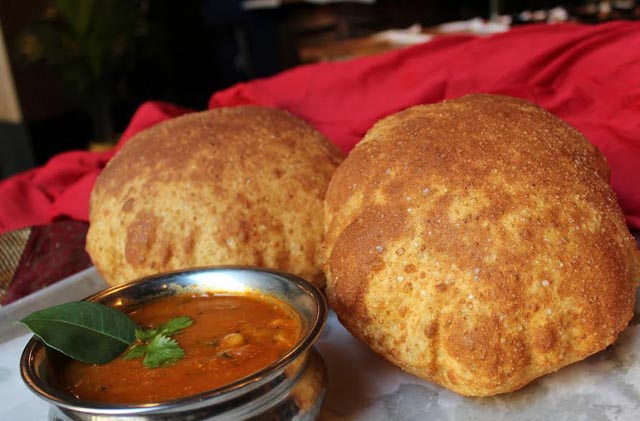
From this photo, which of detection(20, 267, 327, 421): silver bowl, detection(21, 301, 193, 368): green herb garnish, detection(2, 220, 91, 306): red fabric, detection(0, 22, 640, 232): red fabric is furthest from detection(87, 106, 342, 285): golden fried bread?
→ detection(0, 22, 640, 232): red fabric

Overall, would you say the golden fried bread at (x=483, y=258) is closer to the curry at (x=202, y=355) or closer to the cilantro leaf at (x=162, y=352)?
the curry at (x=202, y=355)

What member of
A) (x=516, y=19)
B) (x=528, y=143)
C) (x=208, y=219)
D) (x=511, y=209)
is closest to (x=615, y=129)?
(x=528, y=143)

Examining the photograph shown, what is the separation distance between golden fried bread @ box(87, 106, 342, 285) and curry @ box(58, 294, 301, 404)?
0.25 metres

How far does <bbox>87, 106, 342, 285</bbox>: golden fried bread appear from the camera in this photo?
1886 millimetres

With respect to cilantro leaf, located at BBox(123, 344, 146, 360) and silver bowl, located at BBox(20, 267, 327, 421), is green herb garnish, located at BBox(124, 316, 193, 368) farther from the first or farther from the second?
silver bowl, located at BBox(20, 267, 327, 421)

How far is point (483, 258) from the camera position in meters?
1.40

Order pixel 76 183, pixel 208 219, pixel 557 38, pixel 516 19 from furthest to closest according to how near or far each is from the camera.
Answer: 1. pixel 516 19
2. pixel 76 183
3. pixel 557 38
4. pixel 208 219

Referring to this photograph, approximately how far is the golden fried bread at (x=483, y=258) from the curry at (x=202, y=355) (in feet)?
0.64

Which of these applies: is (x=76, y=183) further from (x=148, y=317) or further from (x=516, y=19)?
(x=516, y=19)

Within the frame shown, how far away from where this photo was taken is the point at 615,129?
2312 mm

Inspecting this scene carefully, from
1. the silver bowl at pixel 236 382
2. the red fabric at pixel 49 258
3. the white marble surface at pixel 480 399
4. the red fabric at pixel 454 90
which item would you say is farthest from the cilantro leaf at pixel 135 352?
the red fabric at pixel 454 90

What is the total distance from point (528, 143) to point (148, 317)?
1.05m

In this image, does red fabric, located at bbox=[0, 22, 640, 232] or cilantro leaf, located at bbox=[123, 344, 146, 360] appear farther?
red fabric, located at bbox=[0, 22, 640, 232]

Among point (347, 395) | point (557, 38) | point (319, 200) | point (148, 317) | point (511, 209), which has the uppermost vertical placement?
point (557, 38)
